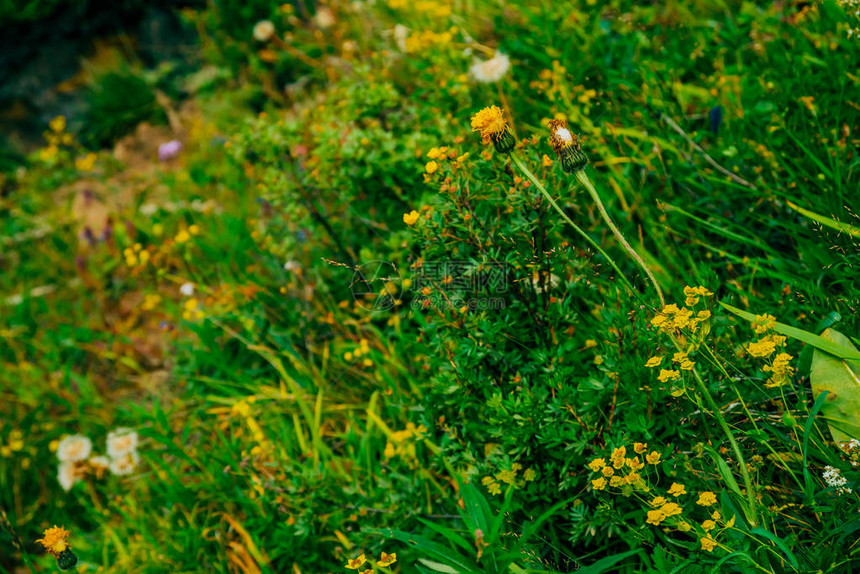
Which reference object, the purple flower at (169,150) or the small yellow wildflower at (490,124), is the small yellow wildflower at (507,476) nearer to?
the small yellow wildflower at (490,124)

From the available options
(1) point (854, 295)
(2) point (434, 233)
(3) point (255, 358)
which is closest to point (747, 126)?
(1) point (854, 295)

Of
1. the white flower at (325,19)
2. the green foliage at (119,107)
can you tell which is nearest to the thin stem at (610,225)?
the white flower at (325,19)

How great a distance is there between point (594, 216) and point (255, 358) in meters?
1.38

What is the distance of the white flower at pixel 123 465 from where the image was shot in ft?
6.61

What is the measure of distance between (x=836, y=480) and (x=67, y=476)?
7.72 ft

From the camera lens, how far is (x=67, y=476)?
2109 millimetres

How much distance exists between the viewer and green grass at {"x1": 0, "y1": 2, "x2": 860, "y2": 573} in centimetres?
121

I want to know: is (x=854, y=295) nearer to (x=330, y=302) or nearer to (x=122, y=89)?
(x=330, y=302)

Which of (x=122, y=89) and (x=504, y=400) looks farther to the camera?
(x=122, y=89)

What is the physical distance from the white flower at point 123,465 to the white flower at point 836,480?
2.05 m

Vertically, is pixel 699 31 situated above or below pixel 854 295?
above

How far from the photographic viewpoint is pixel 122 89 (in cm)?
381

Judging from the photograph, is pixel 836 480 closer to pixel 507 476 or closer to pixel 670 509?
pixel 670 509

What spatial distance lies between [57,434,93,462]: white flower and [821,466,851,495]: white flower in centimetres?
229
